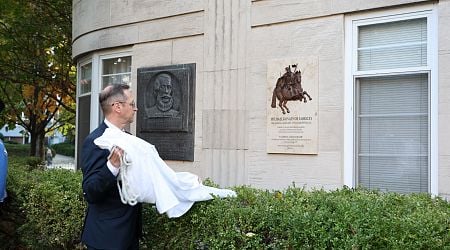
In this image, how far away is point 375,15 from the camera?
6.04 metres

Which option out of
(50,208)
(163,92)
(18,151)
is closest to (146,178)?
(50,208)

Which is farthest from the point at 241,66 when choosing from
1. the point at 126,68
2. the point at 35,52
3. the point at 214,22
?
the point at 35,52

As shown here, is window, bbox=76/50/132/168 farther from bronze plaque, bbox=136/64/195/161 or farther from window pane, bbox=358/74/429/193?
window pane, bbox=358/74/429/193

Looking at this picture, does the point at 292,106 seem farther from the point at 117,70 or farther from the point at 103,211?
the point at 117,70

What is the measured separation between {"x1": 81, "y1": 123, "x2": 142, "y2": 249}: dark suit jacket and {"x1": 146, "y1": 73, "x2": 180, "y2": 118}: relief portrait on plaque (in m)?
3.79

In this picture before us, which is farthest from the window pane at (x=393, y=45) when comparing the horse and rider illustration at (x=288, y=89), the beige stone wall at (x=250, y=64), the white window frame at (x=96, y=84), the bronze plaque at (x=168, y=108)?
the white window frame at (x=96, y=84)

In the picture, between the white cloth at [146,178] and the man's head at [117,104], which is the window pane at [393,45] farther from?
the man's head at [117,104]

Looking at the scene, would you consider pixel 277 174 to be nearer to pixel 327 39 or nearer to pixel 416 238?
pixel 327 39

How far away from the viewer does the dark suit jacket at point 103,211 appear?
11.8 feet

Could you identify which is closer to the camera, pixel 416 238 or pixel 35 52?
pixel 416 238

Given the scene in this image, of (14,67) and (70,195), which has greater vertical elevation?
(14,67)

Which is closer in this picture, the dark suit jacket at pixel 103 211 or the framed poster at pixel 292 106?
the dark suit jacket at pixel 103 211

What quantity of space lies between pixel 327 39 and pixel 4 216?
420cm

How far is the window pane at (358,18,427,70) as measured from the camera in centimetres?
579
